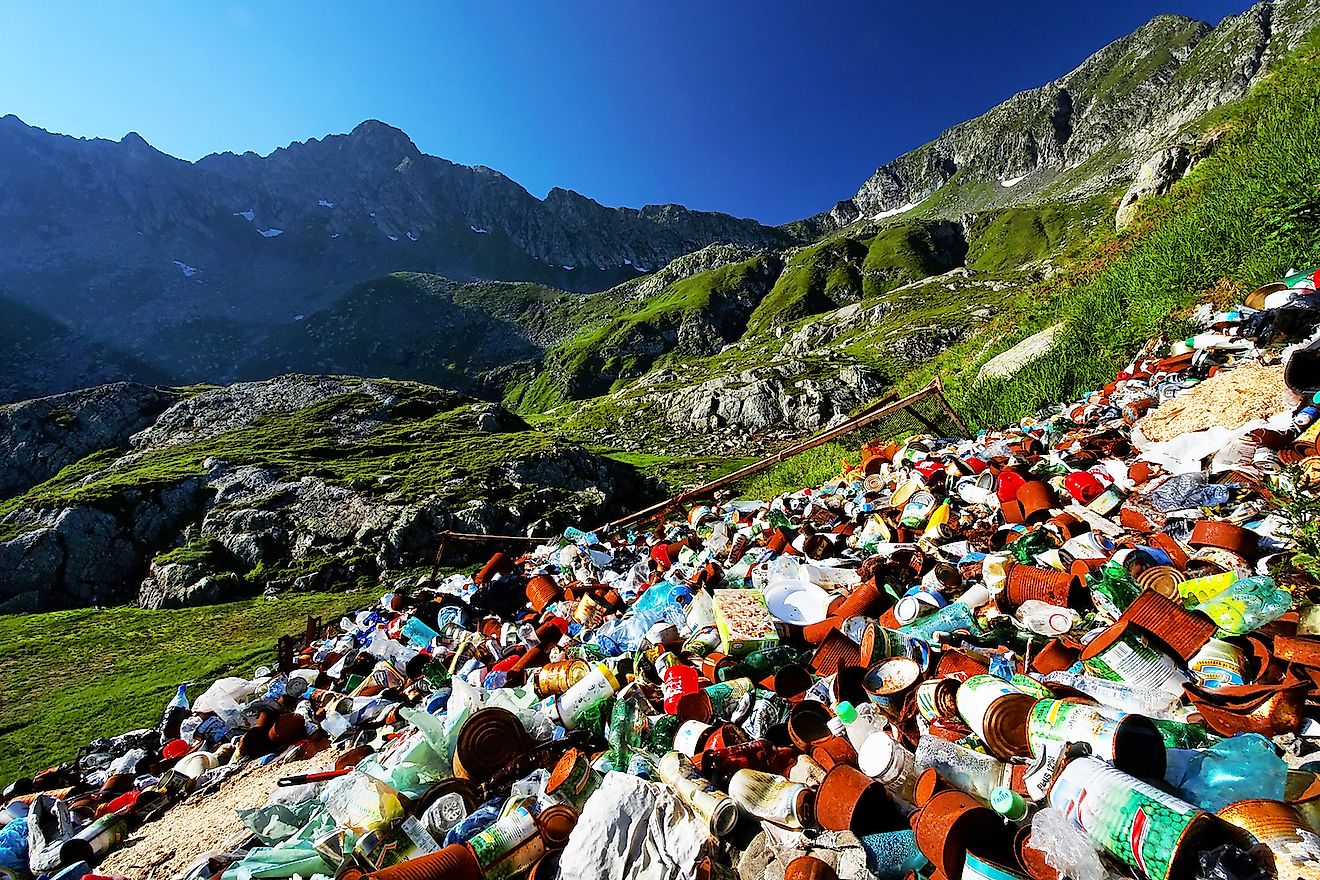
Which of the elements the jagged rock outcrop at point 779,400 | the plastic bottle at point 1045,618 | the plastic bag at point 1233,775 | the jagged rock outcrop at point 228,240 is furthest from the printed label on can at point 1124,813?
the jagged rock outcrop at point 228,240

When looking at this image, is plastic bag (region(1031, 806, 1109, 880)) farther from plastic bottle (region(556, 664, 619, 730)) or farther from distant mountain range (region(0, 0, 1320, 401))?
distant mountain range (region(0, 0, 1320, 401))

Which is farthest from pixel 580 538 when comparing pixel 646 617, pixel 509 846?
pixel 509 846

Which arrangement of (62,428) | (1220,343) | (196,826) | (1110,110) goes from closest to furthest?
(196,826) → (1220,343) → (62,428) → (1110,110)

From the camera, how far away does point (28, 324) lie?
320ft

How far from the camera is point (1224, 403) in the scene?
3865 mm

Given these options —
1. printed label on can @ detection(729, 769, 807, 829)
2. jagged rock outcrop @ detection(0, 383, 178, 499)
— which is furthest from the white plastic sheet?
jagged rock outcrop @ detection(0, 383, 178, 499)

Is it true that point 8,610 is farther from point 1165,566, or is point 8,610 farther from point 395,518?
point 1165,566

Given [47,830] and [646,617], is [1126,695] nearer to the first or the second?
[646,617]

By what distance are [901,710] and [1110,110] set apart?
210353 mm

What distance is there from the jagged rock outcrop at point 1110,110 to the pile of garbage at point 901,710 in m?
142

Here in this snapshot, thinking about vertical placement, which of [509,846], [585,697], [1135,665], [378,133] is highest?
[378,133]

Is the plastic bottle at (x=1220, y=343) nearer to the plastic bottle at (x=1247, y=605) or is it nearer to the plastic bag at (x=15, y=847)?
the plastic bottle at (x=1247, y=605)

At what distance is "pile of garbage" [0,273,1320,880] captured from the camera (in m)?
1.49

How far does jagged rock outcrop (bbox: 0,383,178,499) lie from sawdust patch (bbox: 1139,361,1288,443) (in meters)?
32.6
